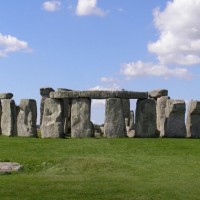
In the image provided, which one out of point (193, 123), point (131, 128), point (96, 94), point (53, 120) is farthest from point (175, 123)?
point (53, 120)

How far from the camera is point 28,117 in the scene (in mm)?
30016

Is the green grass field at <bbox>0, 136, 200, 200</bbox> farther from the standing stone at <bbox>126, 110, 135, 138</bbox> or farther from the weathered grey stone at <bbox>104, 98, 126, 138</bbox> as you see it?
the standing stone at <bbox>126, 110, 135, 138</bbox>

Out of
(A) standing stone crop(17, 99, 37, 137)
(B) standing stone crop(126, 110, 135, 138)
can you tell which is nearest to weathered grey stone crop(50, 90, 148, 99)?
(A) standing stone crop(17, 99, 37, 137)

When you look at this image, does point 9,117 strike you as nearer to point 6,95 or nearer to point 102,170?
point 6,95

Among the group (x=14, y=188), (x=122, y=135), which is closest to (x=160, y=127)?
(x=122, y=135)

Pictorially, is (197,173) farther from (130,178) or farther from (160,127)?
(160,127)

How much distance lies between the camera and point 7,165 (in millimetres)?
18000

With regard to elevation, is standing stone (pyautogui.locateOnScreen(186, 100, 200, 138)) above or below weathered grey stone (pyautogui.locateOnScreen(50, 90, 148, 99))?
below

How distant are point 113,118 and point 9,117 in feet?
20.3

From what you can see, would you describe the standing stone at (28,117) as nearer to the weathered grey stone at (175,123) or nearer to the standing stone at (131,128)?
the standing stone at (131,128)

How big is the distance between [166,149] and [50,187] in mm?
9939

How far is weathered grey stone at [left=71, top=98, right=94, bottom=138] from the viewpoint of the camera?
2877cm

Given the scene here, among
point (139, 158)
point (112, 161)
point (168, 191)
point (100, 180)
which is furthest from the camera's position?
point (139, 158)

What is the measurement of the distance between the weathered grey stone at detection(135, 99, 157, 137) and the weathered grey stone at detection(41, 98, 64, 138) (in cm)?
437
